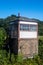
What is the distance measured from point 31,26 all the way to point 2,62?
4295 millimetres

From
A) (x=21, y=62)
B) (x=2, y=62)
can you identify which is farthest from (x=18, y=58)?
(x=2, y=62)

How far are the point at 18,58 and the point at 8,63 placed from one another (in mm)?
924

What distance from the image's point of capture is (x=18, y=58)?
13.0m

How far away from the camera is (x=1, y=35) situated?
14.6 meters

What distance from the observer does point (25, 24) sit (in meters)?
14.1

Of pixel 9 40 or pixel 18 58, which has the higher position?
pixel 9 40

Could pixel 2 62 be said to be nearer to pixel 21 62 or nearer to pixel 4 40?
pixel 21 62

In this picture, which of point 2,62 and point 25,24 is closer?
point 2,62

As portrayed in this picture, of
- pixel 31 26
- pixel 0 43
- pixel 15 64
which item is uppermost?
pixel 31 26

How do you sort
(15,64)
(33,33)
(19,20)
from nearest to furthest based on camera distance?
(15,64) → (19,20) → (33,33)

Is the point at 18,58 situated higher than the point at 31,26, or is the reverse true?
the point at 31,26

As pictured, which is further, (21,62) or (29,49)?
(29,49)

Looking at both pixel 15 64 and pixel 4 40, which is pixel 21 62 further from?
pixel 4 40

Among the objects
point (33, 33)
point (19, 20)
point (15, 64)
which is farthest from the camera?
point (33, 33)
